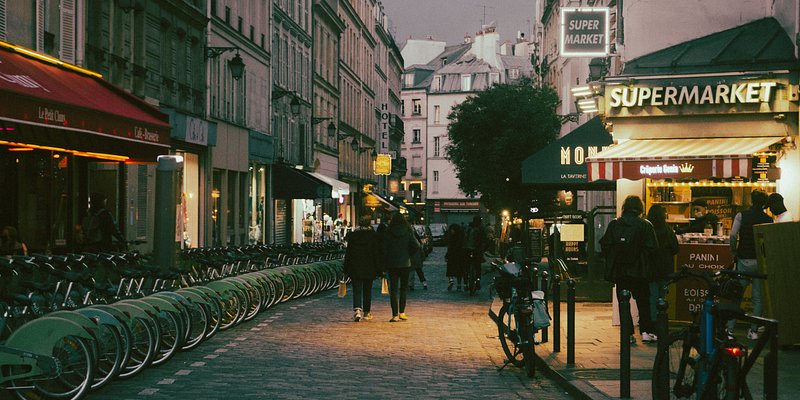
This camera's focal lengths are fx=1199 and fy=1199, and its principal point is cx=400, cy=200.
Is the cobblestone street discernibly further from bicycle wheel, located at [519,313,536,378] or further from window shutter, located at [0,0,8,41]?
window shutter, located at [0,0,8,41]

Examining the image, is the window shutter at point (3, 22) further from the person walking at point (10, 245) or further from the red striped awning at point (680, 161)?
the red striped awning at point (680, 161)

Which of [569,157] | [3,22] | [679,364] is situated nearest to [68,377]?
[679,364]

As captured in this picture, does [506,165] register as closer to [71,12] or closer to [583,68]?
[583,68]

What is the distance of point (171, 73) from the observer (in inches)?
1246

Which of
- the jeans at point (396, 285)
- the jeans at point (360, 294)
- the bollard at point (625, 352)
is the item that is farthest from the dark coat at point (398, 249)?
the bollard at point (625, 352)

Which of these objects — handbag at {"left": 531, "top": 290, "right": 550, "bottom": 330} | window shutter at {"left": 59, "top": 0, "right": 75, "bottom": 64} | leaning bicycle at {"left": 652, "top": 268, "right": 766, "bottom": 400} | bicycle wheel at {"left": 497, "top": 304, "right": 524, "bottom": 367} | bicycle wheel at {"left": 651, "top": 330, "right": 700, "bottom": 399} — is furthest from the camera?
window shutter at {"left": 59, "top": 0, "right": 75, "bottom": 64}

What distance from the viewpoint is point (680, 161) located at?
16.3m

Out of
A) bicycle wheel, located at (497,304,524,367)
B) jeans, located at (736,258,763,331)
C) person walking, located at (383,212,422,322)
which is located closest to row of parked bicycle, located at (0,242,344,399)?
person walking, located at (383,212,422,322)

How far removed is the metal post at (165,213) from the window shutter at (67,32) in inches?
239

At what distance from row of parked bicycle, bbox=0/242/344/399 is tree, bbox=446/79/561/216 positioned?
127 feet

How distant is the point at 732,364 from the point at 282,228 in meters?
41.8

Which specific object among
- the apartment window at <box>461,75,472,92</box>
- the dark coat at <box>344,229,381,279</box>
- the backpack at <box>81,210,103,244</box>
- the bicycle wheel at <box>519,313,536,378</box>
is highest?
the apartment window at <box>461,75,472,92</box>

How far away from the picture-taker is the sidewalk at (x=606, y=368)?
10.4m

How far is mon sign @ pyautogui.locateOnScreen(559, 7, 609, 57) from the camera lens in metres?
23.1
